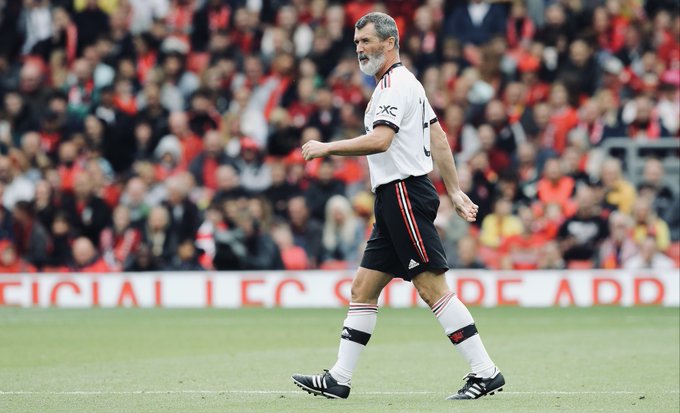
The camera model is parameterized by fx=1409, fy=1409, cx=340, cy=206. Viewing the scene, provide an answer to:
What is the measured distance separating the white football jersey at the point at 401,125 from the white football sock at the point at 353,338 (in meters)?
0.79

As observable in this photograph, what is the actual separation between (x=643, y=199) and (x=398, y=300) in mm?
3409

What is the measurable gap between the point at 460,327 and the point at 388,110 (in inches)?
54.5

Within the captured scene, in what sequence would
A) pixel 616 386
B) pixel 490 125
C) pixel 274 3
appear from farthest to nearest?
pixel 274 3
pixel 490 125
pixel 616 386

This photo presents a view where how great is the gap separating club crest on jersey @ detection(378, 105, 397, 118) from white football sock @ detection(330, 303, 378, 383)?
1237mm

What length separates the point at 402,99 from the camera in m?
8.40

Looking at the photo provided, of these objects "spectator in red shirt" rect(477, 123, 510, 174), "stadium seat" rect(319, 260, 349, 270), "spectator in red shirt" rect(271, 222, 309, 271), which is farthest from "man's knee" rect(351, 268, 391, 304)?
"spectator in red shirt" rect(477, 123, 510, 174)

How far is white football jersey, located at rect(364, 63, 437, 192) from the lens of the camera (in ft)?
27.5

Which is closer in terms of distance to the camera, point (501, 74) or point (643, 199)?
point (643, 199)

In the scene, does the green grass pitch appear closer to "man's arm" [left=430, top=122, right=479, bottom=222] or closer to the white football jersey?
"man's arm" [left=430, top=122, right=479, bottom=222]

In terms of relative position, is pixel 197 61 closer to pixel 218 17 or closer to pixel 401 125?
pixel 218 17

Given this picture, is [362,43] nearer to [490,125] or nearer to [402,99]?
[402,99]

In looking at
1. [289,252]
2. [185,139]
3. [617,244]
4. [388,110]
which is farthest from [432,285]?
[185,139]

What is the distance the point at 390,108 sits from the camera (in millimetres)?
8344

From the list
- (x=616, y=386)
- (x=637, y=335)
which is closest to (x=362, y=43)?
(x=616, y=386)
